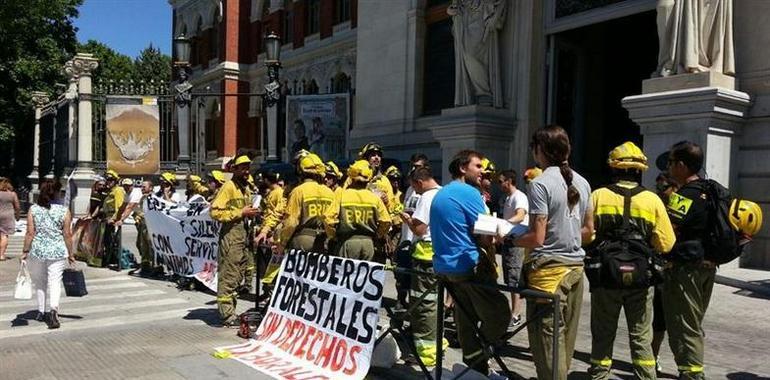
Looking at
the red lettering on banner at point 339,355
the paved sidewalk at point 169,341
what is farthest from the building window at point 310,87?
the red lettering on banner at point 339,355

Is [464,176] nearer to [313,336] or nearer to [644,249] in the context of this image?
[644,249]

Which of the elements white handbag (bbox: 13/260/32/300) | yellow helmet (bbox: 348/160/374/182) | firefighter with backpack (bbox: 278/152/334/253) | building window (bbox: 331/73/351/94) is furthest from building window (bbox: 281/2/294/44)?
yellow helmet (bbox: 348/160/374/182)

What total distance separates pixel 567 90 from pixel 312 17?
50.1ft

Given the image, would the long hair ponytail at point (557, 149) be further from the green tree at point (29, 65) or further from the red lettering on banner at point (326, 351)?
the green tree at point (29, 65)

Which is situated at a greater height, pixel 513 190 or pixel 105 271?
pixel 513 190

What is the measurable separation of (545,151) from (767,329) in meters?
4.75

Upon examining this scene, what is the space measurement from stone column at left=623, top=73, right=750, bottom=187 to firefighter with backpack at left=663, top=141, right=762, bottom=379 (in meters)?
5.85

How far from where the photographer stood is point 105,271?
1253 centimetres

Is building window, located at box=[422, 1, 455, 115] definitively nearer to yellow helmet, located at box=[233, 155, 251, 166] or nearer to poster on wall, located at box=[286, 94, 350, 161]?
poster on wall, located at box=[286, 94, 350, 161]

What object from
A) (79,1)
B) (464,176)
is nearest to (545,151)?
(464,176)

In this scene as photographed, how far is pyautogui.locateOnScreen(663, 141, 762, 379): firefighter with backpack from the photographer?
193 inches

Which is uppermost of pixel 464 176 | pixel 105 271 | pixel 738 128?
pixel 738 128

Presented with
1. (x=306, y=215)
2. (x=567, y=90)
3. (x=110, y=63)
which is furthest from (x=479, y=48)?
(x=110, y=63)

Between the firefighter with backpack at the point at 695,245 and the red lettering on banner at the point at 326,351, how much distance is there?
9.12 feet
